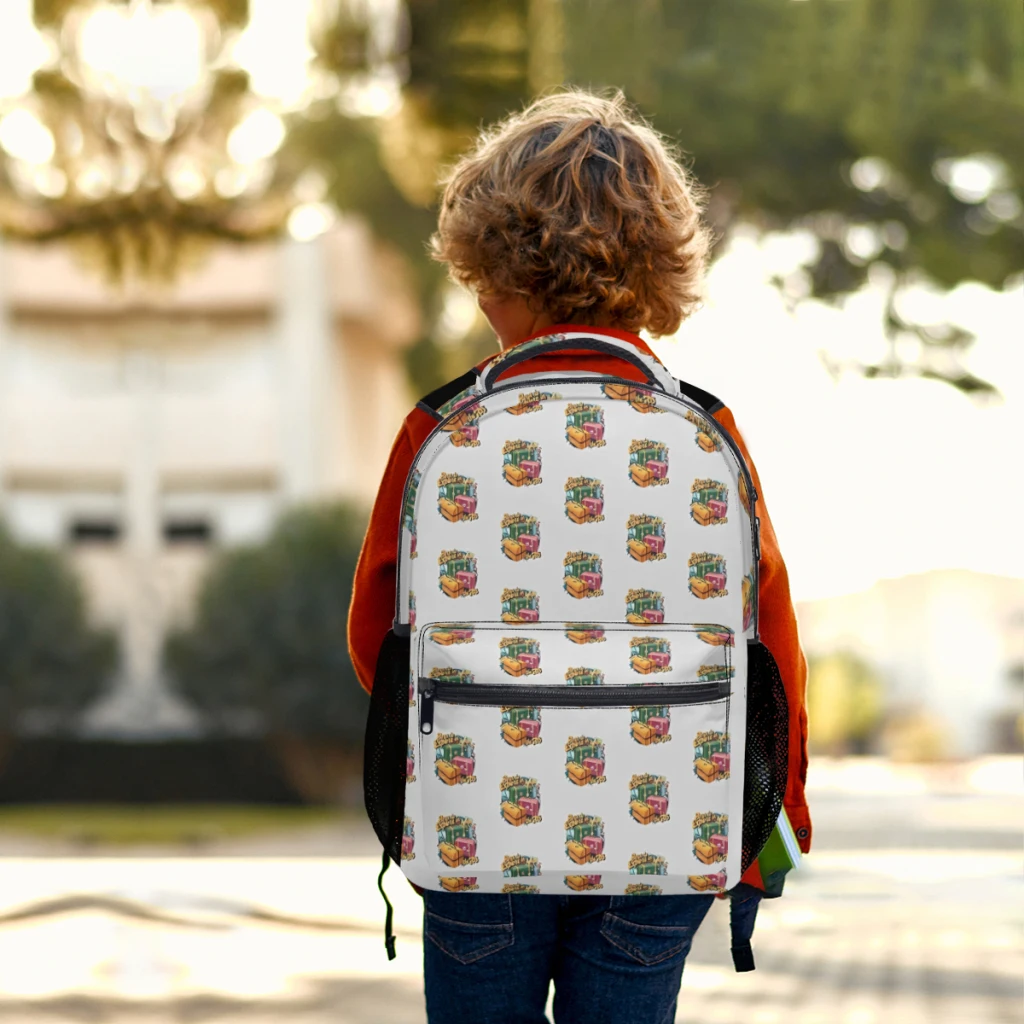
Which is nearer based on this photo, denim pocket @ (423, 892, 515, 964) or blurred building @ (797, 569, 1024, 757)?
denim pocket @ (423, 892, 515, 964)

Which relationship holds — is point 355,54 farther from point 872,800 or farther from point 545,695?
point 872,800

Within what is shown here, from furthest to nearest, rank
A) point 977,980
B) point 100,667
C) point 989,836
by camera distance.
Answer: point 100,667 < point 989,836 < point 977,980

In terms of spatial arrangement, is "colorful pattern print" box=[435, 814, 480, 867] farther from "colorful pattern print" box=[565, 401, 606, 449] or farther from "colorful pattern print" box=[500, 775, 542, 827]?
"colorful pattern print" box=[565, 401, 606, 449]

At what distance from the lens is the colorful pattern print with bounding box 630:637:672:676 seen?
1.80m

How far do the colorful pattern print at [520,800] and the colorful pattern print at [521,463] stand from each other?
0.35 m

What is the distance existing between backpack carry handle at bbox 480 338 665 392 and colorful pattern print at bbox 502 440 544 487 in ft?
0.36

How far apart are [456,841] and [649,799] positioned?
0.77ft

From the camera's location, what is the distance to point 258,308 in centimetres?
2311

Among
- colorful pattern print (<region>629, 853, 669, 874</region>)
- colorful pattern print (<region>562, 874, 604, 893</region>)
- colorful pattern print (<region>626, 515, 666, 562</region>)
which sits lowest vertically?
colorful pattern print (<region>562, 874, 604, 893</region>)

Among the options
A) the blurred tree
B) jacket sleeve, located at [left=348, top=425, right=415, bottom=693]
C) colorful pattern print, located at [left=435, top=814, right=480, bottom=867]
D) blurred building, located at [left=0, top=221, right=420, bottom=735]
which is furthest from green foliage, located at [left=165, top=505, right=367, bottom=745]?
colorful pattern print, located at [left=435, top=814, right=480, bottom=867]

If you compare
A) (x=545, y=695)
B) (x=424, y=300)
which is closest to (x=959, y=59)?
(x=545, y=695)

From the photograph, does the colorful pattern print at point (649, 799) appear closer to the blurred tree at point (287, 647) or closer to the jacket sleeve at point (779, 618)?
the jacket sleeve at point (779, 618)

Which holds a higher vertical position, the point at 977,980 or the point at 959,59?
the point at 959,59

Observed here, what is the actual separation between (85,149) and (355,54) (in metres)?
1.77
